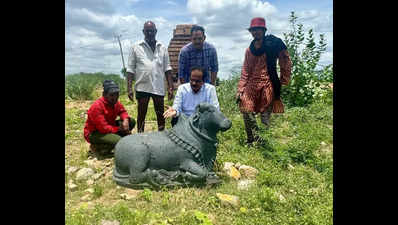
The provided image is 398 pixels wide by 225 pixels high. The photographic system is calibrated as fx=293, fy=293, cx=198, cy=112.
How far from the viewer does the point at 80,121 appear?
7.61 metres

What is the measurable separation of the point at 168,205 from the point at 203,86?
1716 millimetres

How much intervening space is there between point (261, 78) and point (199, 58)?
1.10 metres

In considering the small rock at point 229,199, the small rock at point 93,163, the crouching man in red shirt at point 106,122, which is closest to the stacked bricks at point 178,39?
the crouching man in red shirt at point 106,122

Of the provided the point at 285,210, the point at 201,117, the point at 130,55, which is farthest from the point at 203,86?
the point at 285,210

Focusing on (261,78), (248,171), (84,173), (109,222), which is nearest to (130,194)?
(109,222)

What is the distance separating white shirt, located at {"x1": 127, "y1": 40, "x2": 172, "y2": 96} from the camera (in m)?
4.90

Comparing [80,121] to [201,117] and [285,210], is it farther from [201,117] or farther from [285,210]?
[285,210]

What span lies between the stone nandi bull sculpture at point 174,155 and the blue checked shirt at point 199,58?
1.27 metres

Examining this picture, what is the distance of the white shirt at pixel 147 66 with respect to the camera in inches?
193

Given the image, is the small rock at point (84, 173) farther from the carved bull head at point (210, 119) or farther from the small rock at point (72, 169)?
the carved bull head at point (210, 119)

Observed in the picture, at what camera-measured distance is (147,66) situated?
4910 millimetres

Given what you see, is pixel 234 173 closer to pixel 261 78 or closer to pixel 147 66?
pixel 261 78

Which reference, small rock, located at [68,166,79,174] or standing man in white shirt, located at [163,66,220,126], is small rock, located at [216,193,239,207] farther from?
small rock, located at [68,166,79,174]

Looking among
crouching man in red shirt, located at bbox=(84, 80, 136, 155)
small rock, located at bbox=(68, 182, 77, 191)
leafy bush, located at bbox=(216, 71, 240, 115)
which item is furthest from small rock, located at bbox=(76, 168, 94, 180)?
leafy bush, located at bbox=(216, 71, 240, 115)
